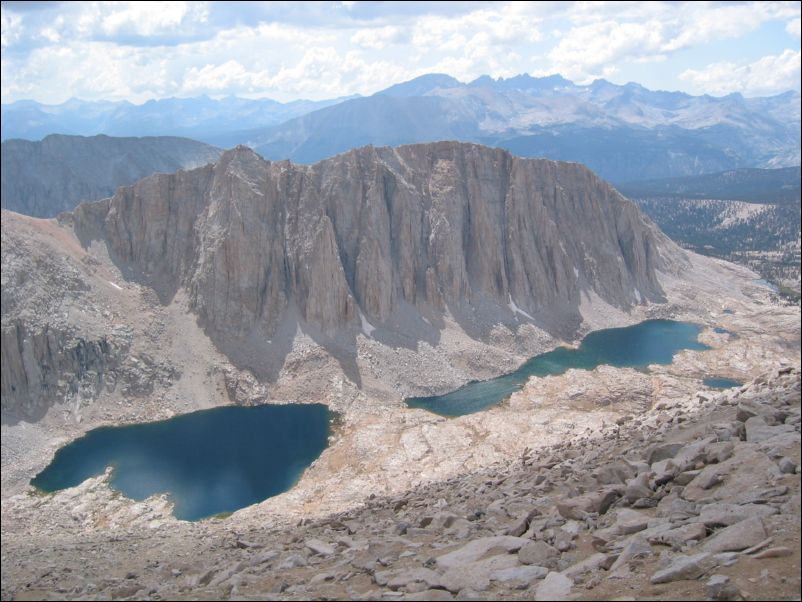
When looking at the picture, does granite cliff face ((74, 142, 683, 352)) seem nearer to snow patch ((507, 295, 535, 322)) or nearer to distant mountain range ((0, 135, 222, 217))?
snow patch ((507, 295, 535, 322))

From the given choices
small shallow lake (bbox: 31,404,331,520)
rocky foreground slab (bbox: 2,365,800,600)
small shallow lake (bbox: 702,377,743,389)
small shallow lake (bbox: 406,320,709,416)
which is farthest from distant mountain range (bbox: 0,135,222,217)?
rocky foreground slab (bbox: 2,365,800,600)

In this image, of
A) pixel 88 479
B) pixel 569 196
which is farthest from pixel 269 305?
pixel 569 196

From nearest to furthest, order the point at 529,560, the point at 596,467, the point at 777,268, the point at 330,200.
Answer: the point at 529,560
the point at 596,467
the point at 330,200
the point at 777,268

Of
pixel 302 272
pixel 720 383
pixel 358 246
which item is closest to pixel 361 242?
pixel 358 246

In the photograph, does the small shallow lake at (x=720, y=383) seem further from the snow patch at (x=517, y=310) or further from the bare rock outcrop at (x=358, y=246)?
the snow patch at (x=517, y=310)

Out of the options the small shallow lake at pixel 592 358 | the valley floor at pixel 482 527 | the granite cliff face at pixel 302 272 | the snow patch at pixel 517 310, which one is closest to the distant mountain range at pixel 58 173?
the granite cliff face at pixel 302 272

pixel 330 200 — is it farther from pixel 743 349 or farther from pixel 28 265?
pixel 743 349

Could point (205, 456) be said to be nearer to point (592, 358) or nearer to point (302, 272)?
point (302, 272)
